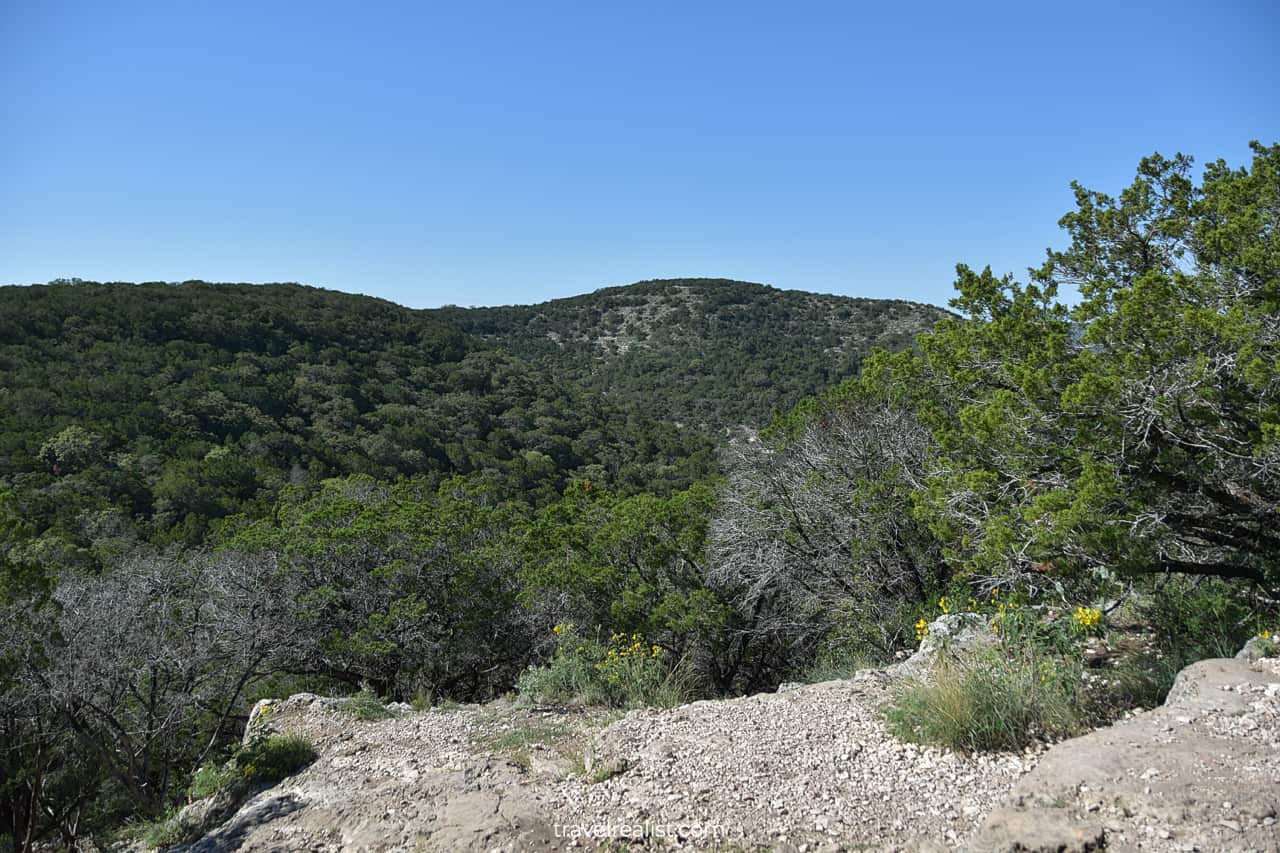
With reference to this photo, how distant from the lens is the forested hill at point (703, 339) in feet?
158

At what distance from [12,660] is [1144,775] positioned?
30.2 feet

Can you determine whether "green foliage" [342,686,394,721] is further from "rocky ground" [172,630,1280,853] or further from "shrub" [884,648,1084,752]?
"shrub" [884,648,1084,752]

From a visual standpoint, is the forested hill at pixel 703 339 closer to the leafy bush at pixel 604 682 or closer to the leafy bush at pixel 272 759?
the leafy bush at pixel 604 682

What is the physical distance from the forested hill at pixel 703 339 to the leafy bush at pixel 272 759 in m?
36.9

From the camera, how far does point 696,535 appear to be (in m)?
11.1

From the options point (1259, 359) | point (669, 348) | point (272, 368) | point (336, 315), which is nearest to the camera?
point (1259, 359)

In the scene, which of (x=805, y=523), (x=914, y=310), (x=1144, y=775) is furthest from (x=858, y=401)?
(x=914, y=310)

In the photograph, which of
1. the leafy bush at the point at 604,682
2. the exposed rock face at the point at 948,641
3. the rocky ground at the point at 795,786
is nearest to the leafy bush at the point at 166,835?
the rocky ground at the point at 795,786

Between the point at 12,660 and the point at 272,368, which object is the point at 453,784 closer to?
the point at 12,660

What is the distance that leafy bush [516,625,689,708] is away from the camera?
6672 millimetres

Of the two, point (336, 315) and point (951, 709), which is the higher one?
point (336, 315)

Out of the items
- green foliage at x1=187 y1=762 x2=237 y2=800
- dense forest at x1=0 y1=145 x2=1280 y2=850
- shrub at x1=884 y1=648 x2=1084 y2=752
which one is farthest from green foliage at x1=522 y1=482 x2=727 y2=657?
shrub at x1=884 y1=648 x2=1084 y2=752

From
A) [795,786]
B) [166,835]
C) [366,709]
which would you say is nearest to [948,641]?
[795,786]

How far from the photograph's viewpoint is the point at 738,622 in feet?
35.9
